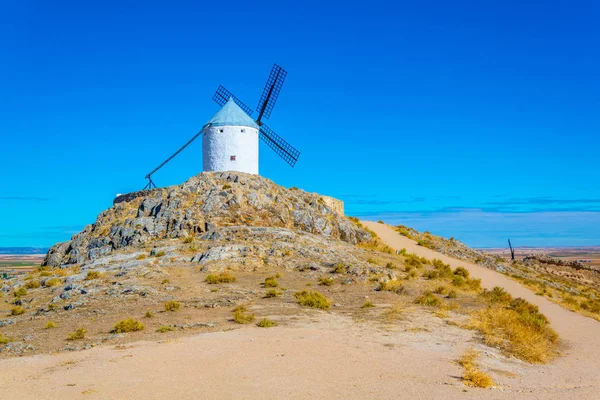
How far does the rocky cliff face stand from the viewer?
33781 millimetres

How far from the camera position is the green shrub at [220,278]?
24219mm

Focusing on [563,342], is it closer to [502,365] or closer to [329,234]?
[502,365]

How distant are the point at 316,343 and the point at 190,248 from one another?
1594 centimetres

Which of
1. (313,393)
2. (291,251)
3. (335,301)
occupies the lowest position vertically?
(313,393)

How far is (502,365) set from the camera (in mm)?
14734

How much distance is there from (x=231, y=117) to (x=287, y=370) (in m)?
34.9

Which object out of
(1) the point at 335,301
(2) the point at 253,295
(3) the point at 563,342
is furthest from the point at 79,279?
(3) the point at 563,342

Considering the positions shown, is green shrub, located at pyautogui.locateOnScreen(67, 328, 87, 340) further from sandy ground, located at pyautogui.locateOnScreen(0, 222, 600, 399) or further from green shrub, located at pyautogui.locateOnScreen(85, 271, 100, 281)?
green shrub, located at pyautogui.locateOnScreen(85, 271, 100, 281)

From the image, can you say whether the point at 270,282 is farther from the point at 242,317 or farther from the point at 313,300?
the point at 242,317

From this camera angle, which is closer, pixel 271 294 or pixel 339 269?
pixel 271 294

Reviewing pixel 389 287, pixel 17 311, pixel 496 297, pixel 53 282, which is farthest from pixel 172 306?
pixel 496 297

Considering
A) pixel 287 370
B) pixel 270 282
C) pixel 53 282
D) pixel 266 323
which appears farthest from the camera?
pixel 53 282

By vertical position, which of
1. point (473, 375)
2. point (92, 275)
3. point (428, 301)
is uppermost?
point (92, 275)

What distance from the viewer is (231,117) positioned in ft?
149
